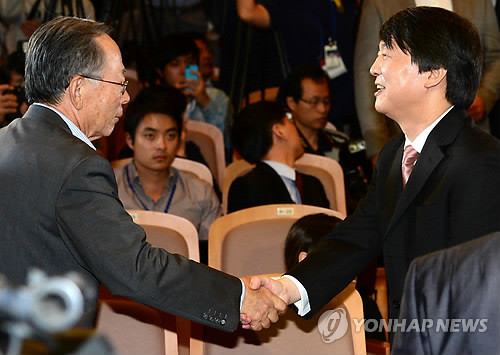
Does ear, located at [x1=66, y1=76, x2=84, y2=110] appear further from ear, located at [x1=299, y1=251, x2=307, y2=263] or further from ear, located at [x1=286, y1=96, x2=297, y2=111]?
ear, located at [x1=286, y1=96, x2=297, y2=111]

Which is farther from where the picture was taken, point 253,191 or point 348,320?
point 253,191

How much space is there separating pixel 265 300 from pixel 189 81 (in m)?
3.46

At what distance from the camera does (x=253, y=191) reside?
407 centimetres

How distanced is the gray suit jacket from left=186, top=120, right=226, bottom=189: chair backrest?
102cm

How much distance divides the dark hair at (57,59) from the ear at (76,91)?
0.01 m

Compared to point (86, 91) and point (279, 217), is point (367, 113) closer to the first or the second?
point (279, 217)

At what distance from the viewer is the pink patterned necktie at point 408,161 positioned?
7.72 feet

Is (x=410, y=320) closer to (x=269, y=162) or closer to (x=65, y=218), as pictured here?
(x=65, y=218)

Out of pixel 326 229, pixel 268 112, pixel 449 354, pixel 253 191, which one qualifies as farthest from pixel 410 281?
pixel 268 112

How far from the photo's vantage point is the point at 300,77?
528 centimetres

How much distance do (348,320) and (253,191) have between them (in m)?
1.70

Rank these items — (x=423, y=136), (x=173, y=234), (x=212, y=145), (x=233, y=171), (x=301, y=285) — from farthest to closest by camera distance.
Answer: (x=212, y=145) → (x=233, y=171) → (x=173, y=234) → (x=301, y=285) → (x=423, y=136)

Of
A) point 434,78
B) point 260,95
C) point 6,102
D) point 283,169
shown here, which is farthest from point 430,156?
point 260,95

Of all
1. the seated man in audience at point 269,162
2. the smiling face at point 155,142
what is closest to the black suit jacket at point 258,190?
the seated man in audience at point 269,162
